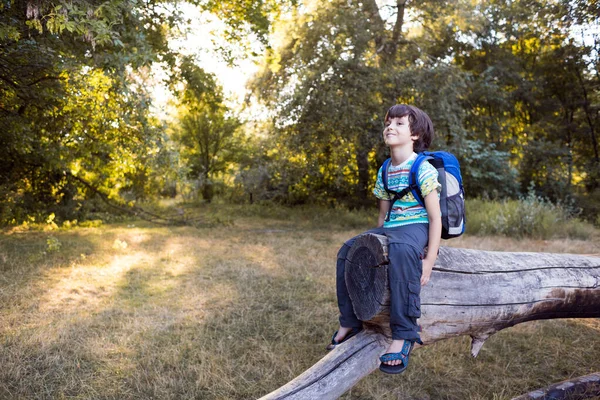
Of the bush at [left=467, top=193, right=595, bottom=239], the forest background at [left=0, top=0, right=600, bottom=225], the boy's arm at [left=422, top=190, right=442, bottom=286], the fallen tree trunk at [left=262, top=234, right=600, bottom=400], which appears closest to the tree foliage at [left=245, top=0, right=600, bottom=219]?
the forest background at [left=0, top=0, right=600, bottom=225]

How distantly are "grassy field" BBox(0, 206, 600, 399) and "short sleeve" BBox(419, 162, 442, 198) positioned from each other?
1756 millimetres

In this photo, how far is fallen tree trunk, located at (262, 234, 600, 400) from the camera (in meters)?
2.25

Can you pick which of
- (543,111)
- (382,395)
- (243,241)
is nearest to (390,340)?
(382,395)

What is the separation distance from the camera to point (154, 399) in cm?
314

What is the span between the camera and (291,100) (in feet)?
38.1

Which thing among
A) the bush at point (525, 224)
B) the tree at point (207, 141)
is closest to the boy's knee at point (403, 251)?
the bush at point (525, 224)

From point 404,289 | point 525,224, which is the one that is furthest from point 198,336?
point 525,224

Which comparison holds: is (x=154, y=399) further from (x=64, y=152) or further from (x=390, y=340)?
(x=64, y=152)

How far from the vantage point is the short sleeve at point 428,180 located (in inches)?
99.6

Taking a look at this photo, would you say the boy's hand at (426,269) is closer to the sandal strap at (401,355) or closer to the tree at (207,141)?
the sandal strap at (401,355)

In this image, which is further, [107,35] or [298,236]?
[298,236]

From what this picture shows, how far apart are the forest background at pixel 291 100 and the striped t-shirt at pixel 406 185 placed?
2555 millimetres

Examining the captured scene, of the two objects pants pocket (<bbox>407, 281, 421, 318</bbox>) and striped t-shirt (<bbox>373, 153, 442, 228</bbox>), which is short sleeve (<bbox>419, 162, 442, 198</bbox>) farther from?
pants pocket (<bbox>407, 281, 421, 318</bbox>)

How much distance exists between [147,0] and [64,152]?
132 inches
